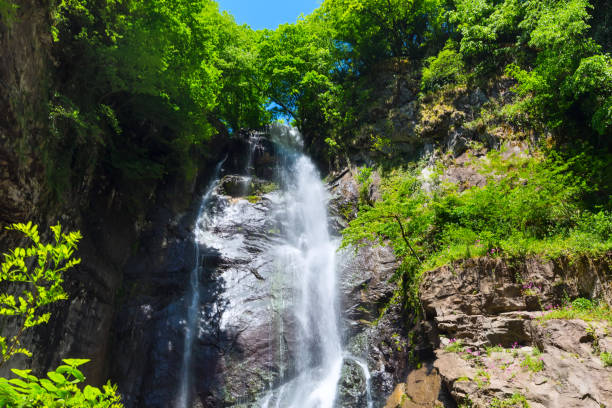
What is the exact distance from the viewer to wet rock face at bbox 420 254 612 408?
17.5 ft

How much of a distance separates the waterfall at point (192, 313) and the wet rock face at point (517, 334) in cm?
688

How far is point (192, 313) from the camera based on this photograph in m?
11.9

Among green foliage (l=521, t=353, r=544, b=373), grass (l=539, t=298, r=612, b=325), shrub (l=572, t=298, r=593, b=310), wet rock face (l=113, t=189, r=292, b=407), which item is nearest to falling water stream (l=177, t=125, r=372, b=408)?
wet rock face (l=113, t=189, r=292, b=407)

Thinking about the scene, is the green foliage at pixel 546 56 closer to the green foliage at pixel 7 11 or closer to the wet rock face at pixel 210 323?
the wet rock face at pixel 210 323

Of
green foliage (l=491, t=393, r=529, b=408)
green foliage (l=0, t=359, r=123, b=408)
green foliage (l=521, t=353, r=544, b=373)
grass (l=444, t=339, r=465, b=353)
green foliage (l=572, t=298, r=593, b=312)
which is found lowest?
green foliage (l=0, t=359, r=123, b=408)

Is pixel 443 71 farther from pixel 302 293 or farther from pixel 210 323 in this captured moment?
pixel 210 323

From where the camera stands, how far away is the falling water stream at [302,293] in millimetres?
9781

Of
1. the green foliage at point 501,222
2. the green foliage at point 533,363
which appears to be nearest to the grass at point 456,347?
the green foliage at point 533,363

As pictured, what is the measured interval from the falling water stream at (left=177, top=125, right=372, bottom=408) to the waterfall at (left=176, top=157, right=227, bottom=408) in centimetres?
2

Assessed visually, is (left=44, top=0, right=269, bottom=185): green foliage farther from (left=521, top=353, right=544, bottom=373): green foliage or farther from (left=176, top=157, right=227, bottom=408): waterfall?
(left=521, top=353, right=544, bottom=373): green foliage

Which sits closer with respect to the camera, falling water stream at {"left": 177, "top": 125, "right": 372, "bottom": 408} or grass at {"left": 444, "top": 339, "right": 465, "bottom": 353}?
grass at {"left": 444, "top": 339, "right": 465, "bottom": 353}

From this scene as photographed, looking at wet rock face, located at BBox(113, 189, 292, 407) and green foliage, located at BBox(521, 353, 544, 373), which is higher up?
wet rock face, located at BBox(113, 189, 292, 407)

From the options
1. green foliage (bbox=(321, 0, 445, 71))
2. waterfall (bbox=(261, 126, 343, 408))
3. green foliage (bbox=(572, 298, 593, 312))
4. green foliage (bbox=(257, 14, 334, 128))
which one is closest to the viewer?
green foliage (bbox=(572, 298, 593, 312))

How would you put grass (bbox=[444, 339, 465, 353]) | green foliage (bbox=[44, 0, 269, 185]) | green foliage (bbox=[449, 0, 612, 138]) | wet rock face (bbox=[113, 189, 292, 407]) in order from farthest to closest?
wet rock face (bbox=[113, 189, 292, 407]), green foliage (bbox=[449, 0, 612, 138]), green foliage (bbox=[44, 0, 269, 185]), grass (bbox=[444, 339, 465, 353])
